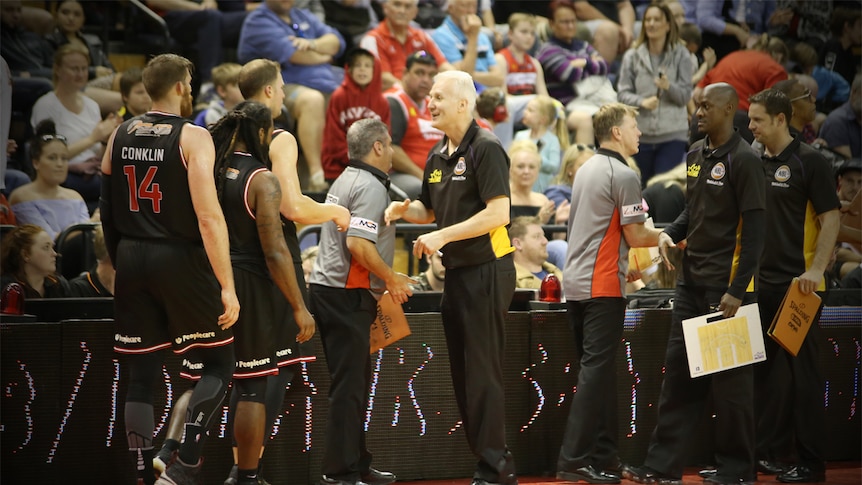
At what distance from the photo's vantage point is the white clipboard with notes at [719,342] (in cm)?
559

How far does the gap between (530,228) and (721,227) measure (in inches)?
77.0

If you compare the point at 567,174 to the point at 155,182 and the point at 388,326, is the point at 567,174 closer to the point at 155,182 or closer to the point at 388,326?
the point at 388,326

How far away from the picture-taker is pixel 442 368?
6.01 m

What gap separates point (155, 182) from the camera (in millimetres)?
4730

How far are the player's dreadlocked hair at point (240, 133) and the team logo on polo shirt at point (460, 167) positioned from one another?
0.99m

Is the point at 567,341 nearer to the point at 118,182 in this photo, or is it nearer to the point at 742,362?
the point at 742,362

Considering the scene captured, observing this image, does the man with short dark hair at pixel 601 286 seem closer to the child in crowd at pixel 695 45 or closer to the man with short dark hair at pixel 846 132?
the man with short dark hair at pixel 846 132

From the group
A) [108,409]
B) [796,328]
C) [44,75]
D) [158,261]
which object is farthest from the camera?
[44,75]

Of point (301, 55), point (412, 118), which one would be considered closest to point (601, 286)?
point (412, 118)

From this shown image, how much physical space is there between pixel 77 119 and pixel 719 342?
5869 mm

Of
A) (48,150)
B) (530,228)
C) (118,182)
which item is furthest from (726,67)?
(118,182)

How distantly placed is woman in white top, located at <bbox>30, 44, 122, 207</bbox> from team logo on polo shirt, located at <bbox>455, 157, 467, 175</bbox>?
4.29 metres

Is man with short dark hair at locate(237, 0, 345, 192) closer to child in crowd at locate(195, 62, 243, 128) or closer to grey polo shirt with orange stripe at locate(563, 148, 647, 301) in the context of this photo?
child in crowd at locate(195, 62, 243, 128)

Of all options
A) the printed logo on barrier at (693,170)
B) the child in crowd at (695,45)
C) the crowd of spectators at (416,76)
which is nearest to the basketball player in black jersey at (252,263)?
the printed logo on barrier at (693,170)
